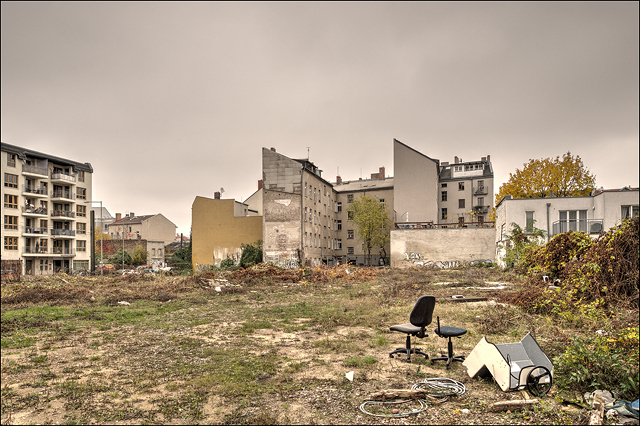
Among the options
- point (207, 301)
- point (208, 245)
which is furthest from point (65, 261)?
point (207, 301)

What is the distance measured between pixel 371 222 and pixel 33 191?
3874 centimetres

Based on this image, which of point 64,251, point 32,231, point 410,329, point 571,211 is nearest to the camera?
point 410,329

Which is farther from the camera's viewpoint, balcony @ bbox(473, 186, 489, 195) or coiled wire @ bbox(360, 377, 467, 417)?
balcony @ bbox(473, 186, 489, 195)

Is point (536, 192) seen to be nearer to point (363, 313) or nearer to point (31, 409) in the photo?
point (363, 313)

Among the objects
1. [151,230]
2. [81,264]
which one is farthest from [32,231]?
[151,230]

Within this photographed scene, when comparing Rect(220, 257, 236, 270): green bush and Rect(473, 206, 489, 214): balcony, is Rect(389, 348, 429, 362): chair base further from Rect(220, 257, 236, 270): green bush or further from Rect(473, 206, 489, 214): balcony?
Rect(473, 206, 489, 214): balcony

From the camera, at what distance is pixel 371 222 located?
52.2 m

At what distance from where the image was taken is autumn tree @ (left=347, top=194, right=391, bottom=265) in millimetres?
52219

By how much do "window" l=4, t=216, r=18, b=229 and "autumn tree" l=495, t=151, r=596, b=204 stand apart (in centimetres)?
5173

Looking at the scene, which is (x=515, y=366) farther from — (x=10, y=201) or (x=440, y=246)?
(x=10, y=201)

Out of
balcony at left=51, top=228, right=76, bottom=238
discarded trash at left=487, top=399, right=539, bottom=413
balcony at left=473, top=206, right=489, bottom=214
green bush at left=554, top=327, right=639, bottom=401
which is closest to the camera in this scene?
discarded trash at left=487, top=399, right=539, bottom=413

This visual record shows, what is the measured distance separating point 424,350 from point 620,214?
25.9m

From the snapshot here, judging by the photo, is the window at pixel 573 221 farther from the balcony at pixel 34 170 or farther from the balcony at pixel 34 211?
the balcony at pixel 34 170

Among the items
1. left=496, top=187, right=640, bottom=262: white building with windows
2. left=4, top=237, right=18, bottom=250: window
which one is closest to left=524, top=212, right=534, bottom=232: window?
left=496, top=187, right=640, bottom=262: white building with windows
